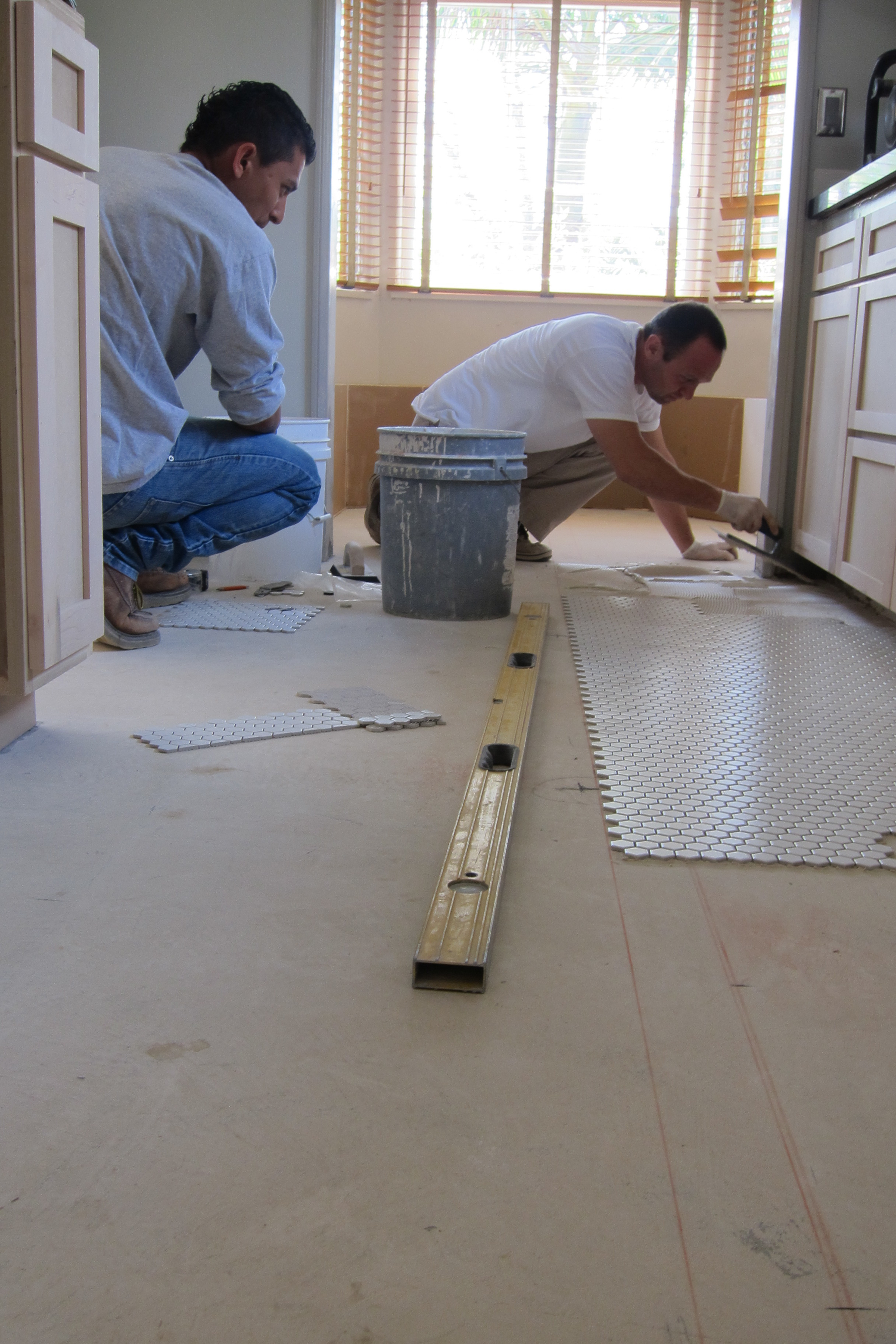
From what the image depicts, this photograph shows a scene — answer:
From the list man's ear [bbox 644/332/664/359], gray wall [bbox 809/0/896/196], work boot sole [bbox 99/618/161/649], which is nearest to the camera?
work boot sole [bbox 99/618/161/649]

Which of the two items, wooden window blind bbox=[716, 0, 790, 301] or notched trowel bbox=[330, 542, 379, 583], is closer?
notched trowel bbox=[330, 542, 379, 583]

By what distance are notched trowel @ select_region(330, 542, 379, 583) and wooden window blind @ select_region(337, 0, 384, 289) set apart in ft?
7.84

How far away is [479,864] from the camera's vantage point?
4.00ft

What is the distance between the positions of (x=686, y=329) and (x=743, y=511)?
21.0 inches

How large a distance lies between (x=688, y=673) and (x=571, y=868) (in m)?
1.02

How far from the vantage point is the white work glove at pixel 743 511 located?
3.21 meters

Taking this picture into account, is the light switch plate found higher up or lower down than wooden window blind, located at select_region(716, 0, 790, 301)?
lower down

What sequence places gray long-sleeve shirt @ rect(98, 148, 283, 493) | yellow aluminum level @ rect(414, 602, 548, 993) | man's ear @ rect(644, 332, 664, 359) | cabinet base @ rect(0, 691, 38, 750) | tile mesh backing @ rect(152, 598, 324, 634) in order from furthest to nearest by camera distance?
man's ear @ rect(644, 332, 664, 359) → tile mesh backing @ rect(152, 598, 324, 634) → gray long-sleeve shirt @ rect(98, 148, 283, 493) → cabinet base @ rect(0, 691, 38, 750) → yellow aluminum level @ rect(414, 602, 548, 993)

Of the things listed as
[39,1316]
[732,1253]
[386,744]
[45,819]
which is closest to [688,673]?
[386,744]

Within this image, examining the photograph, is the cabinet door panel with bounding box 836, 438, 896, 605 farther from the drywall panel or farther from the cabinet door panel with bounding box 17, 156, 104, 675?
the drywall panel

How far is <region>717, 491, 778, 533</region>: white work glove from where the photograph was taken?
10.5 feet

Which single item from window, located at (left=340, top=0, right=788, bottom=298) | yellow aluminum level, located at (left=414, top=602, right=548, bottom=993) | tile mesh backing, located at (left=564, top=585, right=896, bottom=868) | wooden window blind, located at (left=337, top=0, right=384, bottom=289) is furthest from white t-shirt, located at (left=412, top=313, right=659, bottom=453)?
window, located at (left=340, top=0, right=788, bottom=298)

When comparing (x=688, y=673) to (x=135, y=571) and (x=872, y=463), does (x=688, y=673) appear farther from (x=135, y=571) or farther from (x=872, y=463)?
(x=135, y=571)

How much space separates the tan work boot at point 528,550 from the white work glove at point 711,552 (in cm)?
47
